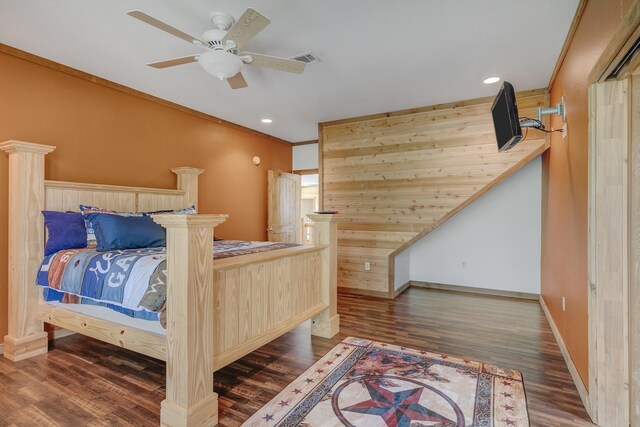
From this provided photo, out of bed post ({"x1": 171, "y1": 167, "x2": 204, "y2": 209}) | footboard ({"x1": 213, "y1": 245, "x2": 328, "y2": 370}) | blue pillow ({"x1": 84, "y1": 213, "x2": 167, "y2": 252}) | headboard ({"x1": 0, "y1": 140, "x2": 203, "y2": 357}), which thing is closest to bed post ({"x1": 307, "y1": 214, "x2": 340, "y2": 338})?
footboard ({"x1": 213, "y1": 245, "x2": 328, "y2": 370})

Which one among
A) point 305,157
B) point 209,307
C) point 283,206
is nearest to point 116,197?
point 209,307

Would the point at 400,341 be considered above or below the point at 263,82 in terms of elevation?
below

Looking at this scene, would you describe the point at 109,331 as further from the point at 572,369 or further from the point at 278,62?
the point at 572,369

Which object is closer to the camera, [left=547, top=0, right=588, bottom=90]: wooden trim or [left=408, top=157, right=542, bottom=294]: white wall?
[left=547, top=0, right=588, bottom=90]: wooden trim

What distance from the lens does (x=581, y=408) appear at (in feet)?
6.59

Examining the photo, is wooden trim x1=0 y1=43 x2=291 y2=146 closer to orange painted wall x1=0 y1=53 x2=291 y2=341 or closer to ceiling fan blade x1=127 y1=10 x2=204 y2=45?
orange painted wall x1=0 y1=53 x2=291 y2=341

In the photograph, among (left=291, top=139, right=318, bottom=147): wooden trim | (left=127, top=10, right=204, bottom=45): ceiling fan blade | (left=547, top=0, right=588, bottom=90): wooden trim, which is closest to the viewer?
(left=127, top=10, right=204, bottom=45): ceiling fan blade

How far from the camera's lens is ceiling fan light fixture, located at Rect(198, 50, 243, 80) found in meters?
2.26

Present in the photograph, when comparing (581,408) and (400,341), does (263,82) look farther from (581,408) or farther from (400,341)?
(581,408)

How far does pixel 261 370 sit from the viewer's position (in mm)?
2518

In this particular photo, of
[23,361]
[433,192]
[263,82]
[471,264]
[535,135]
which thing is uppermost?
[263,82]

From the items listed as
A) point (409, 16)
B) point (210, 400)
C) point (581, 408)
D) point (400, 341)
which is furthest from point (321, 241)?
point (581, 408)

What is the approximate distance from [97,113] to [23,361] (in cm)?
235

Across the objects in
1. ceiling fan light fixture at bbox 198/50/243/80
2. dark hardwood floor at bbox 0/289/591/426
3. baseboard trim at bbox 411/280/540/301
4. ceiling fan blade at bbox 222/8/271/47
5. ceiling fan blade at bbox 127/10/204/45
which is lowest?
dark hardwood floor at bbox 0/289/591/426
